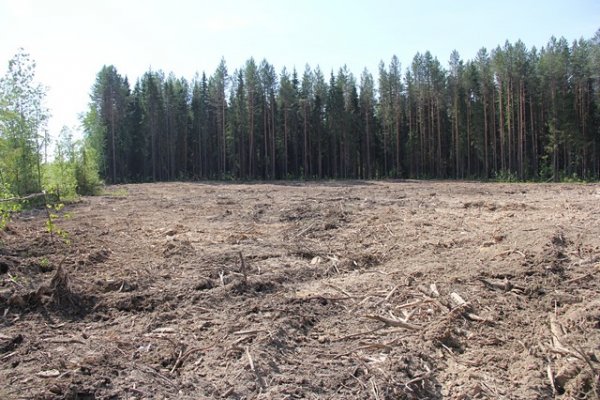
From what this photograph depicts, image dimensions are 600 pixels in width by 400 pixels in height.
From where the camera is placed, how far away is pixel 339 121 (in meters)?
49.9

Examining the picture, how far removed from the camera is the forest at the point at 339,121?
43.2 meters

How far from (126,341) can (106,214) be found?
9.92 m

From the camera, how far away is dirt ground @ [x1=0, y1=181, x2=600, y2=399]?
3607 millimetres

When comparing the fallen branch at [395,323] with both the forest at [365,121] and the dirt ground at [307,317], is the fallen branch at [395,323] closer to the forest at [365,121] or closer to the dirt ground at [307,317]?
the dirt ground at [307,317]

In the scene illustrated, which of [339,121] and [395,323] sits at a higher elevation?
[339,121]

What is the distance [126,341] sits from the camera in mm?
4316

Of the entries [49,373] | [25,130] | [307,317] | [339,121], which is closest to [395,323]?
[307,317]

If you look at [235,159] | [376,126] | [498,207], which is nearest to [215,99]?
[235,159]

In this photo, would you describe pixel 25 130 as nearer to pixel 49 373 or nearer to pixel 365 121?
pixel 49 373

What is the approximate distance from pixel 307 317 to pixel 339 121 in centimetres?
4615

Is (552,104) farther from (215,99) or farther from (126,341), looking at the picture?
(126,341)

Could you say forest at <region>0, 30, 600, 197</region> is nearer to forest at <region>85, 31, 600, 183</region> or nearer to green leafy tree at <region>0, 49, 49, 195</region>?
forest at <region>85, 31, 600, 183</region>

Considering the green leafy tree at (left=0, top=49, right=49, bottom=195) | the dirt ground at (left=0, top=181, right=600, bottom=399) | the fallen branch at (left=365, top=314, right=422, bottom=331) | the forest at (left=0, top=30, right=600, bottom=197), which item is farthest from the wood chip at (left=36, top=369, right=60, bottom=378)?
the forest at (left=0, top=30, right=600, bottom=197)

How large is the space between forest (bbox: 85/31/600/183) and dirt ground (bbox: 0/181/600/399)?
3883 centimetres
